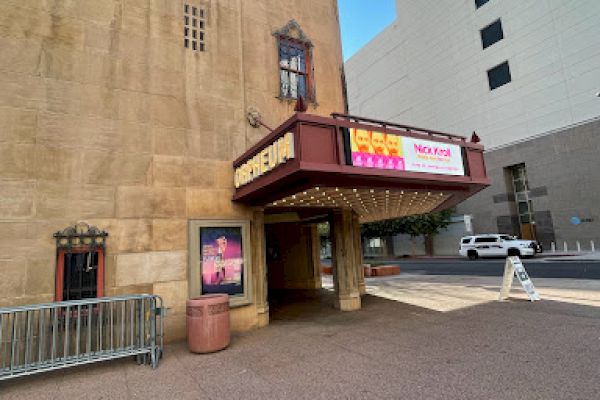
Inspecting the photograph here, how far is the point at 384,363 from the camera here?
5820mm

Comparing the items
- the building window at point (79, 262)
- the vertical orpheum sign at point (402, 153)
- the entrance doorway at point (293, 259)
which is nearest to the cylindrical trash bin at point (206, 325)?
the building window at point (79, 262)

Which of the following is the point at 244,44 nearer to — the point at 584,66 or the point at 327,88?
the point at 327,88

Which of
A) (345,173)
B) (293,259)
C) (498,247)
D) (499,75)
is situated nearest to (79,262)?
(345,173)

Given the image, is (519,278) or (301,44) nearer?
(519,278)

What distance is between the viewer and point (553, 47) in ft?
102

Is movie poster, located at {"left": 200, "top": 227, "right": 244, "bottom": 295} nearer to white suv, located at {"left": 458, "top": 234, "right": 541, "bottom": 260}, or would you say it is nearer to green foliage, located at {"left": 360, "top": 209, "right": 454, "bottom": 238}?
white suv, located at {"left": 458, "top": 234, "right": 541, "bottom": 260}

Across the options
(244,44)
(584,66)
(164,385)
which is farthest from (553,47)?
(164,385)

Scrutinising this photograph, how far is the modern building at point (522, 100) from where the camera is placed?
28.9 meters

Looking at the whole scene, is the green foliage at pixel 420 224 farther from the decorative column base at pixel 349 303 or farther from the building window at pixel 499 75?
the decorative column base at pixel 349 303

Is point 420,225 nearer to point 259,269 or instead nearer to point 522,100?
point 522,100

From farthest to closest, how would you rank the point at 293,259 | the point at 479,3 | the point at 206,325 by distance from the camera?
the point at 479,3 → the point at 293,259 → the point at 206,325

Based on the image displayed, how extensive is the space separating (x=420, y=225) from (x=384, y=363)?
3501cm

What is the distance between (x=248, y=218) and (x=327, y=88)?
5.74 metres

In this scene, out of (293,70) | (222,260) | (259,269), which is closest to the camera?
(222,260)
